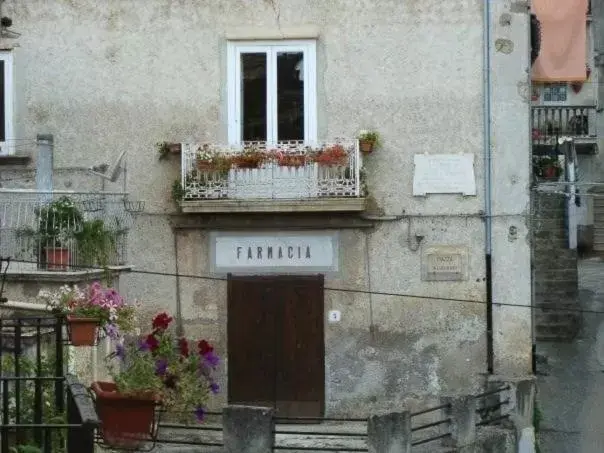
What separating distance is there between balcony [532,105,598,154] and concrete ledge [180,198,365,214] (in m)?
13.0

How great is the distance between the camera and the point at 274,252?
15.8m

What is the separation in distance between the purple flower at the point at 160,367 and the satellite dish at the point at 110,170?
12.8 ft

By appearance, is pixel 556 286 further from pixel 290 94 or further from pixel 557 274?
pixel 290 94

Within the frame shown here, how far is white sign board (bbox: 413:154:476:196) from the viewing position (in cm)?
1557

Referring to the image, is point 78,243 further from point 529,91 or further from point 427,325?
point 529,91

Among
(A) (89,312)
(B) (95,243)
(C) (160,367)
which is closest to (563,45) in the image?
(B) (95,243)

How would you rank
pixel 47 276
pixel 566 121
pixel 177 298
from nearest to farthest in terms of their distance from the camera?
pixel 47 276 < pixel 177 298 < pixel 566 121

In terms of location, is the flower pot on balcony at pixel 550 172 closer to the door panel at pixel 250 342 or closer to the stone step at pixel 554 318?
the stone step at pixel 554 318

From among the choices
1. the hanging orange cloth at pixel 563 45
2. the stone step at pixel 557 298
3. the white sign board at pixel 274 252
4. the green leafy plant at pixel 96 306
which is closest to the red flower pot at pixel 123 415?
the green leafy plant at pixel 96 306

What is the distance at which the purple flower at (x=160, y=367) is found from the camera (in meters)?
12.2

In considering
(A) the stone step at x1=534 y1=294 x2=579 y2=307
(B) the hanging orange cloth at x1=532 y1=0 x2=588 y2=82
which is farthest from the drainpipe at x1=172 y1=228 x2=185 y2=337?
(A) the stone step at x1=534 y1=294 x2=579 y2=307

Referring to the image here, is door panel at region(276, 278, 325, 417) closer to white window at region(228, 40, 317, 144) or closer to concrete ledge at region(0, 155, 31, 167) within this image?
white window at region(228, 40, 317, 144)

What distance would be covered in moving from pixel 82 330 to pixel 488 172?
6520mm

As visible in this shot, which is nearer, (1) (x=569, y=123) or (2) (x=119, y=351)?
(2) (x=119, y=351)
